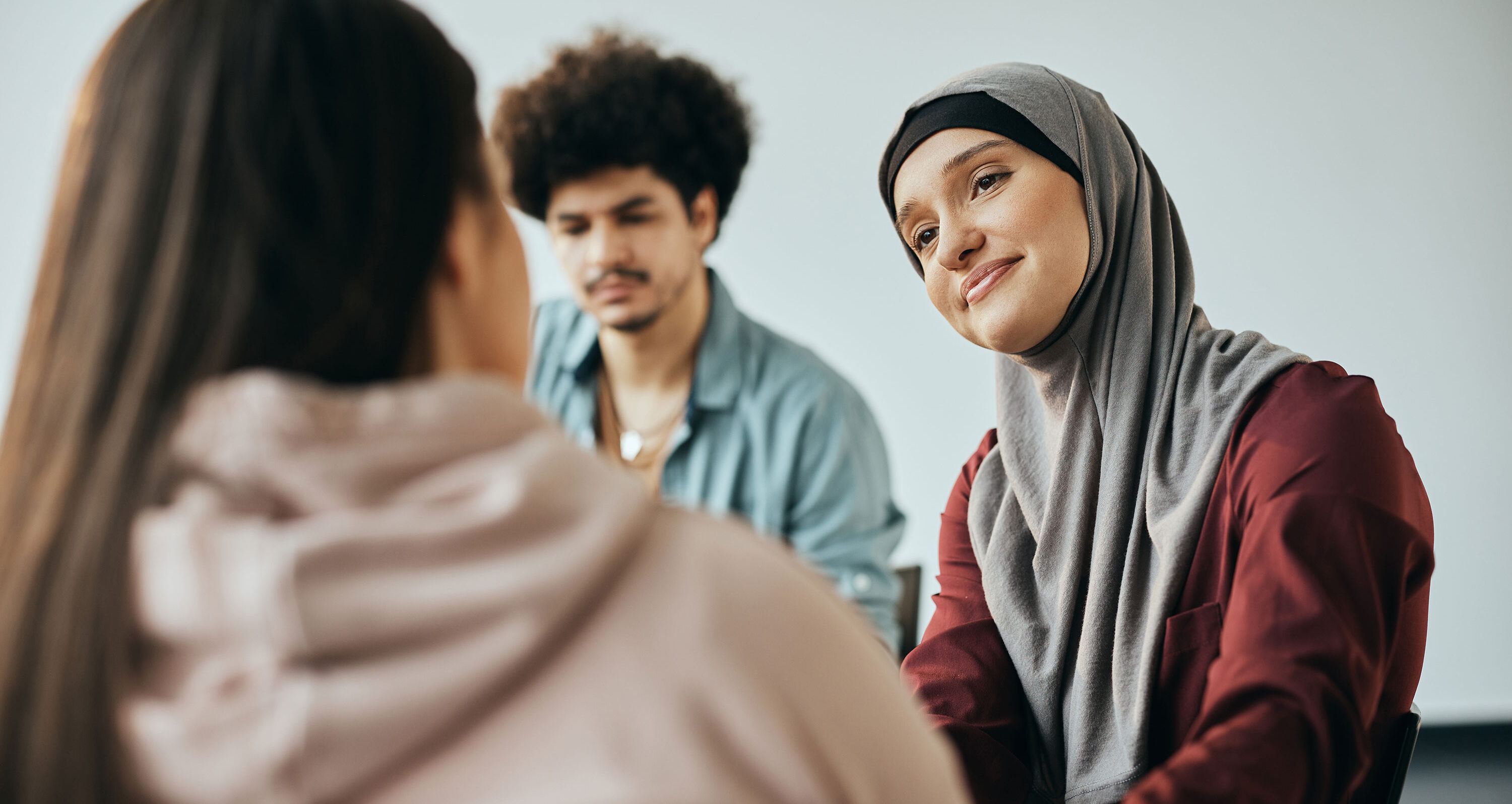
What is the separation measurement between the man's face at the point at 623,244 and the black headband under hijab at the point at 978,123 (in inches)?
34.0

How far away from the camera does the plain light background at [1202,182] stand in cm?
305

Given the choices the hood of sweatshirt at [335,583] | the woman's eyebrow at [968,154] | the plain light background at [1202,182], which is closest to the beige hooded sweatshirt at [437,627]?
the hood of sweatshirt at [335,583]

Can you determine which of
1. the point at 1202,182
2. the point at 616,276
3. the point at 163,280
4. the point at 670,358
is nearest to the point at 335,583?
the point at 163,280

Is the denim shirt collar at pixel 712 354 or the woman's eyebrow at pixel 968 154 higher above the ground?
the woman's eyebrow at pixel 968 154

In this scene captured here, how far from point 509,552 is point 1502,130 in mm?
3504

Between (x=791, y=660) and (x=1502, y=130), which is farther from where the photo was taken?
(x=1502, y=130)

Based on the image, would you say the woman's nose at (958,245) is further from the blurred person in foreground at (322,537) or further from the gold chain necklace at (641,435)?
the gold chain necklace at (641,435)

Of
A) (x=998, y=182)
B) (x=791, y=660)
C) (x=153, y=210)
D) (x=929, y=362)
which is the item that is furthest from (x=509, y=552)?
(x=929, y=362)

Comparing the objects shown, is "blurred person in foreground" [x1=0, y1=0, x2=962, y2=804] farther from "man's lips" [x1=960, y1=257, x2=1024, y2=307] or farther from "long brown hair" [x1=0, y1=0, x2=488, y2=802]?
"man's lips" [x1=960, y1=257, x2=1024, y2=307]

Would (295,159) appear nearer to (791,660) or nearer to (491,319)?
(491,319)

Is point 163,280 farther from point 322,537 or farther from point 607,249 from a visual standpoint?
point 607,249

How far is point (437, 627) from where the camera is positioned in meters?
0.49

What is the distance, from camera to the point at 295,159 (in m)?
0.56

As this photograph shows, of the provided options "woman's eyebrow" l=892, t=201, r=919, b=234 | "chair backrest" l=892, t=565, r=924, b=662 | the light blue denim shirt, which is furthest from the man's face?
"woman's eyebrow" l=892, t=201, r=919, b=234
